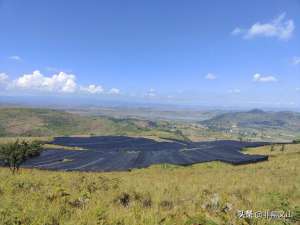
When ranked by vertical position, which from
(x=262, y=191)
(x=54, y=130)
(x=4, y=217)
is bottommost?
(x=54, y=130)

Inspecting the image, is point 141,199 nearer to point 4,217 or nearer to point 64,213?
point 64,213

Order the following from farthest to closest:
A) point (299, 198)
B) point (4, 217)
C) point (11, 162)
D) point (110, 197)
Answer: point (11, 162) → point (299, 198) → point (110, 197) → point (4, 217)

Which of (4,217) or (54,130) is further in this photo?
(54,130)

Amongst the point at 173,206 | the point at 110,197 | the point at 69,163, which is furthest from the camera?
the point at 69,163

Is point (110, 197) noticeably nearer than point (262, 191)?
Yes

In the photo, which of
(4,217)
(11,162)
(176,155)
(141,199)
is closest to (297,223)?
(141,199)

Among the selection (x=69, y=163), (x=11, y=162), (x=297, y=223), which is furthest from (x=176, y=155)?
(x=297, y=223)

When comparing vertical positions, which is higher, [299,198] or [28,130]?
[299,198]

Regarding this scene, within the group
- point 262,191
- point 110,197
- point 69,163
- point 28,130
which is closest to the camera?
point 110,197

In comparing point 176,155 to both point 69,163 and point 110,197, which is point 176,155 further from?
point 110,197
